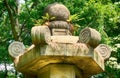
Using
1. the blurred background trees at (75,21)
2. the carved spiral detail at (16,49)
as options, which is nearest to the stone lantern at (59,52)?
the carved spiral detail at (16,49)

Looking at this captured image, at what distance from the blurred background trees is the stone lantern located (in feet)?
11.7

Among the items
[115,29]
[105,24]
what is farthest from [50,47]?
[115,29]

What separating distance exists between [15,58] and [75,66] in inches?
40.4

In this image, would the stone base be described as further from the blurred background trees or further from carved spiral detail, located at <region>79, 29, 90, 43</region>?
the blurred background trees

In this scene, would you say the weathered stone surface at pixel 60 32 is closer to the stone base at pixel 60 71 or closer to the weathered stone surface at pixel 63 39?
the weathered stone surface at pixel 63 39

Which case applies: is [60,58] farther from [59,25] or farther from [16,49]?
Answer: [16,49]

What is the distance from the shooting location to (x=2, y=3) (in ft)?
43.8

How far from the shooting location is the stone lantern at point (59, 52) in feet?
18.0

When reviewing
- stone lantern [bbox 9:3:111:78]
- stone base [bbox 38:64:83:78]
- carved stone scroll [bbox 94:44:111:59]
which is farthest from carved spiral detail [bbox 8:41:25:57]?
carved stone scroll [bbox 94:44:111:59]

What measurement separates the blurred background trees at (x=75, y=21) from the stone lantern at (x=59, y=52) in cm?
357

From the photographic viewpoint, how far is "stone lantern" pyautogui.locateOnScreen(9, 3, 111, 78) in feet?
18.0

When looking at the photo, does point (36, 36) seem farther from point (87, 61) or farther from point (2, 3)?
point (2, 3)

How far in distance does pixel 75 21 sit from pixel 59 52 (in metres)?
4.43

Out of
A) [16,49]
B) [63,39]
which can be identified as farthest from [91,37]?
[16,49]
